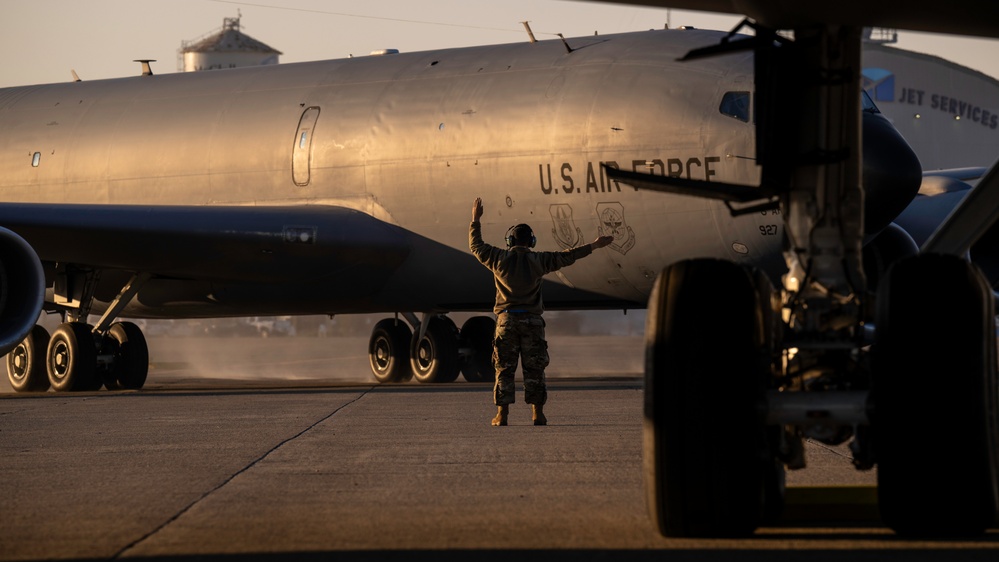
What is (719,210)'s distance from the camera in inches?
609

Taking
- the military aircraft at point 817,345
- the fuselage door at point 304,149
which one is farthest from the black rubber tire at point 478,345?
the military aircraft at point 817,345

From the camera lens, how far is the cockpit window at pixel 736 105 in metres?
15.5

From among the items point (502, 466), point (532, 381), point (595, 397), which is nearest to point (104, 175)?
point (595, 397)

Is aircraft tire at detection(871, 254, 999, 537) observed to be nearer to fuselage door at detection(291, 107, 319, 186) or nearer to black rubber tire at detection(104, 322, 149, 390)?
fuselage door at detection(291, 107, 319, 186)

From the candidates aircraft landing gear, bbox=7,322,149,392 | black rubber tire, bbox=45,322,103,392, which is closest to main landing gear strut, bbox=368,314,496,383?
aircraft landing gear, bbox=7,322,149,392

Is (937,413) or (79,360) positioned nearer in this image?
(937,413)

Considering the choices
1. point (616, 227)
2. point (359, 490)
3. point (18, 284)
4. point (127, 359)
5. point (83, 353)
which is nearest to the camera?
point (359, 490)

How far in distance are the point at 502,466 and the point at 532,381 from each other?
10.6ft

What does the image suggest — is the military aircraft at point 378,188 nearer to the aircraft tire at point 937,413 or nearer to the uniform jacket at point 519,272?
the uniform jacket at point 519,272

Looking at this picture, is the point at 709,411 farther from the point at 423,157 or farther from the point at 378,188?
the point at 378,188

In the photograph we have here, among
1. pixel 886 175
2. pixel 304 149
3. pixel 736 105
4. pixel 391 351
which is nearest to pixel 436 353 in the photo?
pixel 391 351

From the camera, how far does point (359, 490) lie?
7.77 metres

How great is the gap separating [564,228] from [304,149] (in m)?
3.91

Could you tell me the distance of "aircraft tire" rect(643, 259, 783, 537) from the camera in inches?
226
